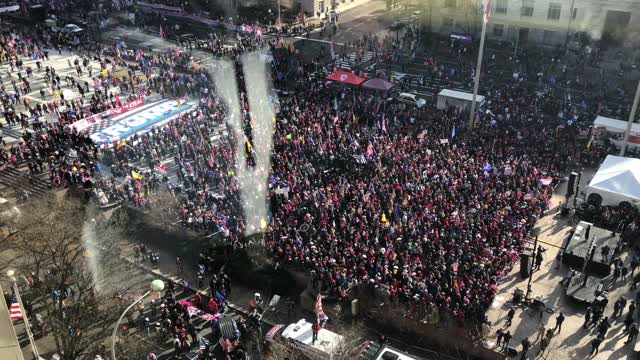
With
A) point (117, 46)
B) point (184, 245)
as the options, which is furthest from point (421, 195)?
point (117, 46)

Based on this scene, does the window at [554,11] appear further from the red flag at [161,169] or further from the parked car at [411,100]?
the red flag at [161,169]

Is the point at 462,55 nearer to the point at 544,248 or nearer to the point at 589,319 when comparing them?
the point at 544,248

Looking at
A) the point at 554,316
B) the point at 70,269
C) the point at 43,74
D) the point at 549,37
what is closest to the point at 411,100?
the point at 549,37

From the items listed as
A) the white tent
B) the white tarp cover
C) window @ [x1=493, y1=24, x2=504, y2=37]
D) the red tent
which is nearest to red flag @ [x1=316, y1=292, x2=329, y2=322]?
the white tent

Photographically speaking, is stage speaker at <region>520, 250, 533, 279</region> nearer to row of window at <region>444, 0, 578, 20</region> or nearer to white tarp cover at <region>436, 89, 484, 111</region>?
white tarp cover at <region>436, 89, 484, 111</region>

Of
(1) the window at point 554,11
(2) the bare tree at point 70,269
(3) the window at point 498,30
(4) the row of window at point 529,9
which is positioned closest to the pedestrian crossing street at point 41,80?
(2) the bare tree at point 70,269

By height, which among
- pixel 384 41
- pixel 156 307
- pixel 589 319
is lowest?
pixel 156 307

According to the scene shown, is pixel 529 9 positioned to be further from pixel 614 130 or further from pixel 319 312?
pixel 319 312
